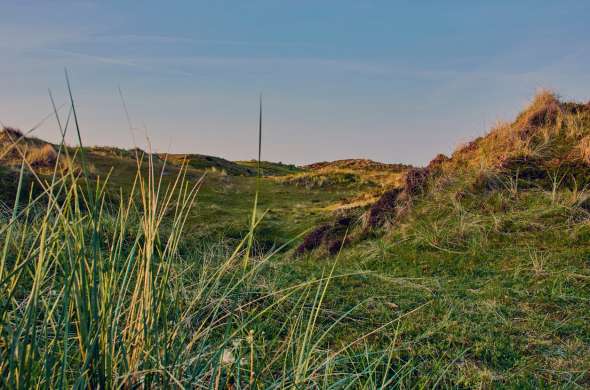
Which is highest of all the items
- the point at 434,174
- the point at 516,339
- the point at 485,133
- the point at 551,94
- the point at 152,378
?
the point at 551,94

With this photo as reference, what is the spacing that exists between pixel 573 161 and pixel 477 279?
405cm

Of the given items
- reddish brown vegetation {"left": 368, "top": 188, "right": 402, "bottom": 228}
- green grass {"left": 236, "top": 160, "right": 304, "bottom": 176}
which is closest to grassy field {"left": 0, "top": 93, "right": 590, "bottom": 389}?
reddish brown vegetation {"left": 368, "top": 188, "right": 402, "bottom": 228}

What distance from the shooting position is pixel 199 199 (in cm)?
1716

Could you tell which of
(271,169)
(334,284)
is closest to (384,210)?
(334,284)

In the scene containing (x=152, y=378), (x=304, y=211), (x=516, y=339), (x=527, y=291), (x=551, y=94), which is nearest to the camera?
(x=152, y=378)

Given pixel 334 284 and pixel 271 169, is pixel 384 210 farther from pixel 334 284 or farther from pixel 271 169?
pixel 271 169

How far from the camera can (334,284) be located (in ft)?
19.0

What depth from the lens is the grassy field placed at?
1.84 m

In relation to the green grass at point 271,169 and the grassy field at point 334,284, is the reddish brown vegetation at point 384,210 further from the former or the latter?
the green grass at point 271,169

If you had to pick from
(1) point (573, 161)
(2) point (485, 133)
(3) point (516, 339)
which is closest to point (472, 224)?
(1) point (573, 161)

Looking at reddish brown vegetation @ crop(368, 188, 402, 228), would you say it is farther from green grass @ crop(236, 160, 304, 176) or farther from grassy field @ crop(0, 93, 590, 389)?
green grass @ crop(236, 160, 304, 176)

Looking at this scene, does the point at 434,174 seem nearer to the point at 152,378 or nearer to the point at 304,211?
the point at 304,211

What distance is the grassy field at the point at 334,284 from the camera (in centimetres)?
184

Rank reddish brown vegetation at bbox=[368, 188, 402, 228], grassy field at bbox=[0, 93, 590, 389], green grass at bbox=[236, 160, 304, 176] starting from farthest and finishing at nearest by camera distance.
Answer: green grass at bbox=[236, 160, 304, 176] < reddish brown vegetation at bbox=[368, 188, 402, 228] < grassy field at bbox=[0, 93, 590, 389]
